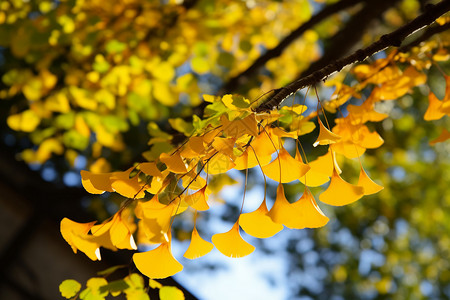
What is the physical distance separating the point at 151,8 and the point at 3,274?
1452 mm

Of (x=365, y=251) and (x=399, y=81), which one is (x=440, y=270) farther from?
(x=399, y=81)

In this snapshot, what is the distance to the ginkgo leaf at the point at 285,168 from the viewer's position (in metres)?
0.65

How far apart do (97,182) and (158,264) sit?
0.16 m

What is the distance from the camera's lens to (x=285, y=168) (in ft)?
2.15

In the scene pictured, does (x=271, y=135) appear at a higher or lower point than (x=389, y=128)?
higher

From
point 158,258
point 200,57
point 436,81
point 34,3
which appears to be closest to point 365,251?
point 200,57

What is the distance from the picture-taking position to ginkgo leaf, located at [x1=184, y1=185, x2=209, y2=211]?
0.65 metres

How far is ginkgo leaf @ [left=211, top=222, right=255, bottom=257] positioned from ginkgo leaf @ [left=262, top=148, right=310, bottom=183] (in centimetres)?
11

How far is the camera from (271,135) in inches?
27.0

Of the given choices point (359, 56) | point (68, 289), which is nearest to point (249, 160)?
point (359, 56)

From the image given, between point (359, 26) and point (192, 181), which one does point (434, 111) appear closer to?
point (192, 181)

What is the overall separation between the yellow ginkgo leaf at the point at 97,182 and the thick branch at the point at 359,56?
0.26 metres

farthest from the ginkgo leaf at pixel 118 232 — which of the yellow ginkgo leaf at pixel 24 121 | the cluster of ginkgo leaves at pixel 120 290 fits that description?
the yellow ginkgo leaf at pixel 24 121

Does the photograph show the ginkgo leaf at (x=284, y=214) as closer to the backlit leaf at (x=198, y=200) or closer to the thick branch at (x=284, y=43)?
the backlit leaf at (x=198, y=200)
